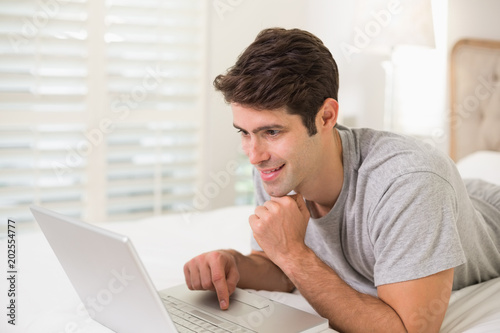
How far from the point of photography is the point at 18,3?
7.91 feet

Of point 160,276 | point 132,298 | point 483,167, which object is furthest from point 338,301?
point 483,167

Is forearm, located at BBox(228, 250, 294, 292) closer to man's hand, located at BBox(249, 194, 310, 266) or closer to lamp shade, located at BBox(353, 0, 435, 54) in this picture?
man's hand, located at BBox(249, 194, 310, 266)

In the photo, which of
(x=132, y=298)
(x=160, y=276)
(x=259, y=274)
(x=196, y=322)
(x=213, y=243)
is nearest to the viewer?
(x=132, y=298)

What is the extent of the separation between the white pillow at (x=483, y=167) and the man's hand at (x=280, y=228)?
1.10m

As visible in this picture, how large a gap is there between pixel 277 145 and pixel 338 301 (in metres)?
0.34

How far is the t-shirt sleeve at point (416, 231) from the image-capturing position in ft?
3.21

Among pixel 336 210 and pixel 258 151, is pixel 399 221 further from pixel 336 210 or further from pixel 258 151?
pixel 258 151

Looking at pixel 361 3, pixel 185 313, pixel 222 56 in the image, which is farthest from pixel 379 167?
pixel 222 56

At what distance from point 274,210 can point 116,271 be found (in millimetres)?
383

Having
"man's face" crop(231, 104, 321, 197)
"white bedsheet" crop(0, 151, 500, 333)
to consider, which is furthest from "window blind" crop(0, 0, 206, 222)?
"man's face" crop(231, 104, 321, 197)

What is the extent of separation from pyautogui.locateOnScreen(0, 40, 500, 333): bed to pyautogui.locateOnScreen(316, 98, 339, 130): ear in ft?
1.37

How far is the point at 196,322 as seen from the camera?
3.21 feet

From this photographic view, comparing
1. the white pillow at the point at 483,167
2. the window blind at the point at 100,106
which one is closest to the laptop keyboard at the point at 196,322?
the white pillow at the point at 483,167

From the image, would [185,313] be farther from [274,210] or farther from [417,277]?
[417,277]
